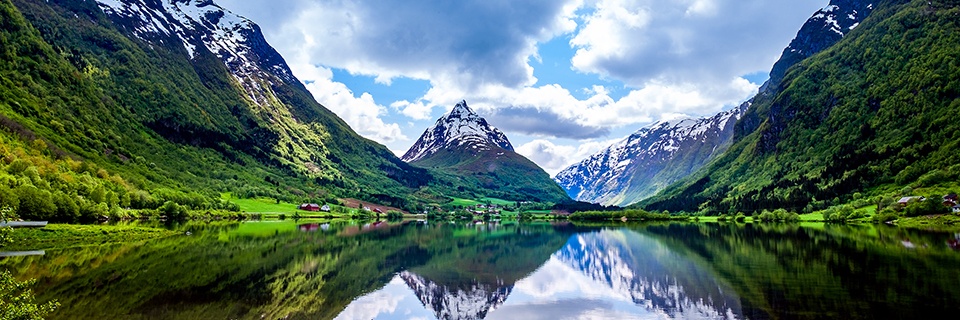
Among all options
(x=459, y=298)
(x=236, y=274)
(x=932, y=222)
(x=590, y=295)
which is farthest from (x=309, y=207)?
(x=932, y=222)

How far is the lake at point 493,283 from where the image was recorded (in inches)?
948

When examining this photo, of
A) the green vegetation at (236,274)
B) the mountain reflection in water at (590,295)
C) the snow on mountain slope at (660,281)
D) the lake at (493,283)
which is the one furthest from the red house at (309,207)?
the mountain reflection in water at (590,295)

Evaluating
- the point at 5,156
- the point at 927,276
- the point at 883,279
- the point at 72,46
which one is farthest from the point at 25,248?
the point at 72,46

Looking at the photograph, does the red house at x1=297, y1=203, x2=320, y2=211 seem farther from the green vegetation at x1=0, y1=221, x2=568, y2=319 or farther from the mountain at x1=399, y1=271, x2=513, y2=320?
the mountain at x1=399, y1=271, x2=513, y2=320

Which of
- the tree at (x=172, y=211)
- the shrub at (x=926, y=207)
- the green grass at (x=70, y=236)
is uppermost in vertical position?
the shrub at (x=926, y=207)

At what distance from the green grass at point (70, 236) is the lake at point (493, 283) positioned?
5000 millimetres

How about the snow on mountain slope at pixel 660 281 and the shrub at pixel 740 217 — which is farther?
the shrub at pixel 740 217

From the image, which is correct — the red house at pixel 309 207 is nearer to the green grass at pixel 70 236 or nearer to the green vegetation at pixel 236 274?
the green grass at pixel 70 236

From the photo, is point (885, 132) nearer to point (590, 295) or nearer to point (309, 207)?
point (590, 295)

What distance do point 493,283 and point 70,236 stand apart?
170 ft

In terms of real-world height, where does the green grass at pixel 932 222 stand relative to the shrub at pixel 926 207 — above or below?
below

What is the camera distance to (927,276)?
30359 mm

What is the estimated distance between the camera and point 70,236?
180 ft

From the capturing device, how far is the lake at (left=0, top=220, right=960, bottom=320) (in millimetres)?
24078
